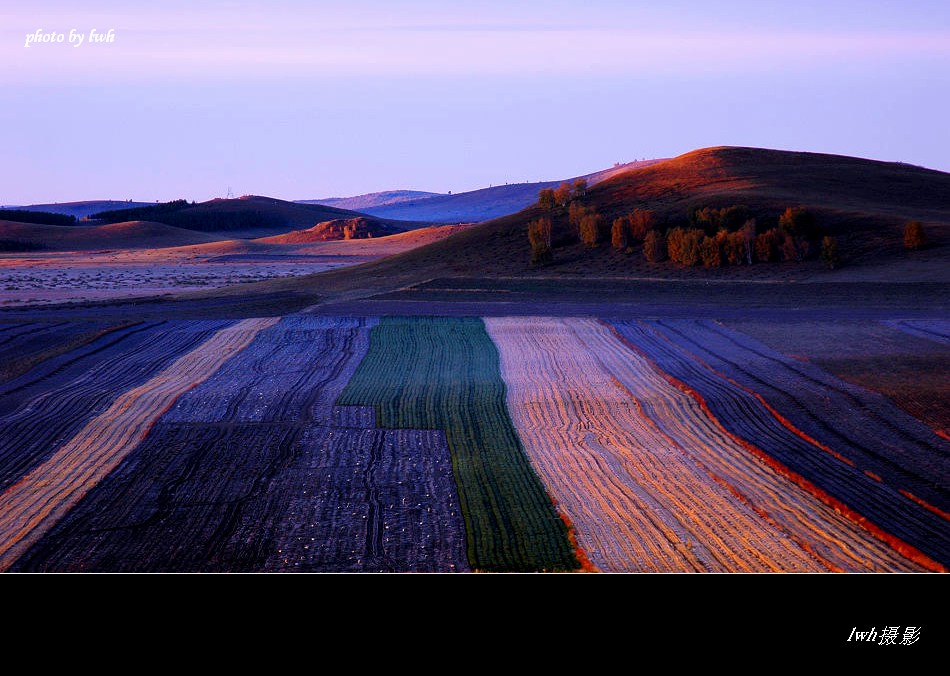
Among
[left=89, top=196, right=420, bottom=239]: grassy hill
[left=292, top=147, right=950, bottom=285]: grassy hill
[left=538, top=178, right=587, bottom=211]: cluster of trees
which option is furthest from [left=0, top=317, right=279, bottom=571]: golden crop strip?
[left=89, top=196, right=420, bottom=239]: grassy hill

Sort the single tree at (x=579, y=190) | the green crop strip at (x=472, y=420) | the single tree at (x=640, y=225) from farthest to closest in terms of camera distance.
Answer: the single tree at (x=579, y=190)
the single tree at (x=640, y=225)
the green crop strip at (x=472, y=420)

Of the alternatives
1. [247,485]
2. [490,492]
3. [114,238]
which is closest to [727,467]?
[490,492]

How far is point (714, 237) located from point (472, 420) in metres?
→ 29.2

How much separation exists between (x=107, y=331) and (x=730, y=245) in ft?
85.1

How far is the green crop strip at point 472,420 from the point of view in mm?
11281

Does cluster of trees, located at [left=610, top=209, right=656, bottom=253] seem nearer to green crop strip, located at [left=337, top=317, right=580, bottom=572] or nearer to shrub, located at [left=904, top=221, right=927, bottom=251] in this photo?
shrub, located at [left=904, top=221, right=927, bottom=251]

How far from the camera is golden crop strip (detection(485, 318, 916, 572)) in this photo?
35.5 feet

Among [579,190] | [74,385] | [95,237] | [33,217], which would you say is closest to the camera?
[74,385]

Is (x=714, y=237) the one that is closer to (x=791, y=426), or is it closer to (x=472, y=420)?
(x=791, y=426)

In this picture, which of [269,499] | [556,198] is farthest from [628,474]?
[556,198]

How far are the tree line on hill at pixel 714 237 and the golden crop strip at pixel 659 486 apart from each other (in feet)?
72.5

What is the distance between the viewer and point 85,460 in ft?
50.2

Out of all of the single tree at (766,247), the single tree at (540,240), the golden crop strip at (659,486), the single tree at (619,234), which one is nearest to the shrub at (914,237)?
the single tree at (766,247)

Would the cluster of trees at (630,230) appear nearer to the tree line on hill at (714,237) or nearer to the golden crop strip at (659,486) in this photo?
the tree line on hill at (714,237)
